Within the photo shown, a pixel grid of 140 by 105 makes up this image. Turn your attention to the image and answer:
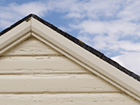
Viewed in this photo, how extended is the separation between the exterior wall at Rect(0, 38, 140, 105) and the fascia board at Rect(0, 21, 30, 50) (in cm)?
30

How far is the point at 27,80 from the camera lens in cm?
212

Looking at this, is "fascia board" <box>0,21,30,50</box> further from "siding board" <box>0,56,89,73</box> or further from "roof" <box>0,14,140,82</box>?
"siding board" <box>0,56,89,73</box>

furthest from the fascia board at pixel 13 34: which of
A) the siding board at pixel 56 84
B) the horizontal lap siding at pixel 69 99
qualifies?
the horizontal lap siding at pixel 69 99

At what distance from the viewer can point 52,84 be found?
2.11m

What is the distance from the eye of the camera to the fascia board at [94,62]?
205 cm

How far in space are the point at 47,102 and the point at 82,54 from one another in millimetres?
821

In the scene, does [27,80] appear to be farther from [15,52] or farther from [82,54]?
[82,54]

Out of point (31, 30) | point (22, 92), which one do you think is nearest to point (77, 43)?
point (31, 30)

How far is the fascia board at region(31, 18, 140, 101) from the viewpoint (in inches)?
80.6

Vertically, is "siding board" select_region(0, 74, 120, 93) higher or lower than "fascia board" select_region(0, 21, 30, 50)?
lower

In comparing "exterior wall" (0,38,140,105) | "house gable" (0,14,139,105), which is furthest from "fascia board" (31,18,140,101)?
"exterior wall" (0,38,140,105)

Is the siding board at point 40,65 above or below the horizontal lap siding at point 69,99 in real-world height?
above

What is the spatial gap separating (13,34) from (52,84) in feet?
2.94

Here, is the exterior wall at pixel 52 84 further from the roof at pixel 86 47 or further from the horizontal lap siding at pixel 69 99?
the roof at pixel 86 47
